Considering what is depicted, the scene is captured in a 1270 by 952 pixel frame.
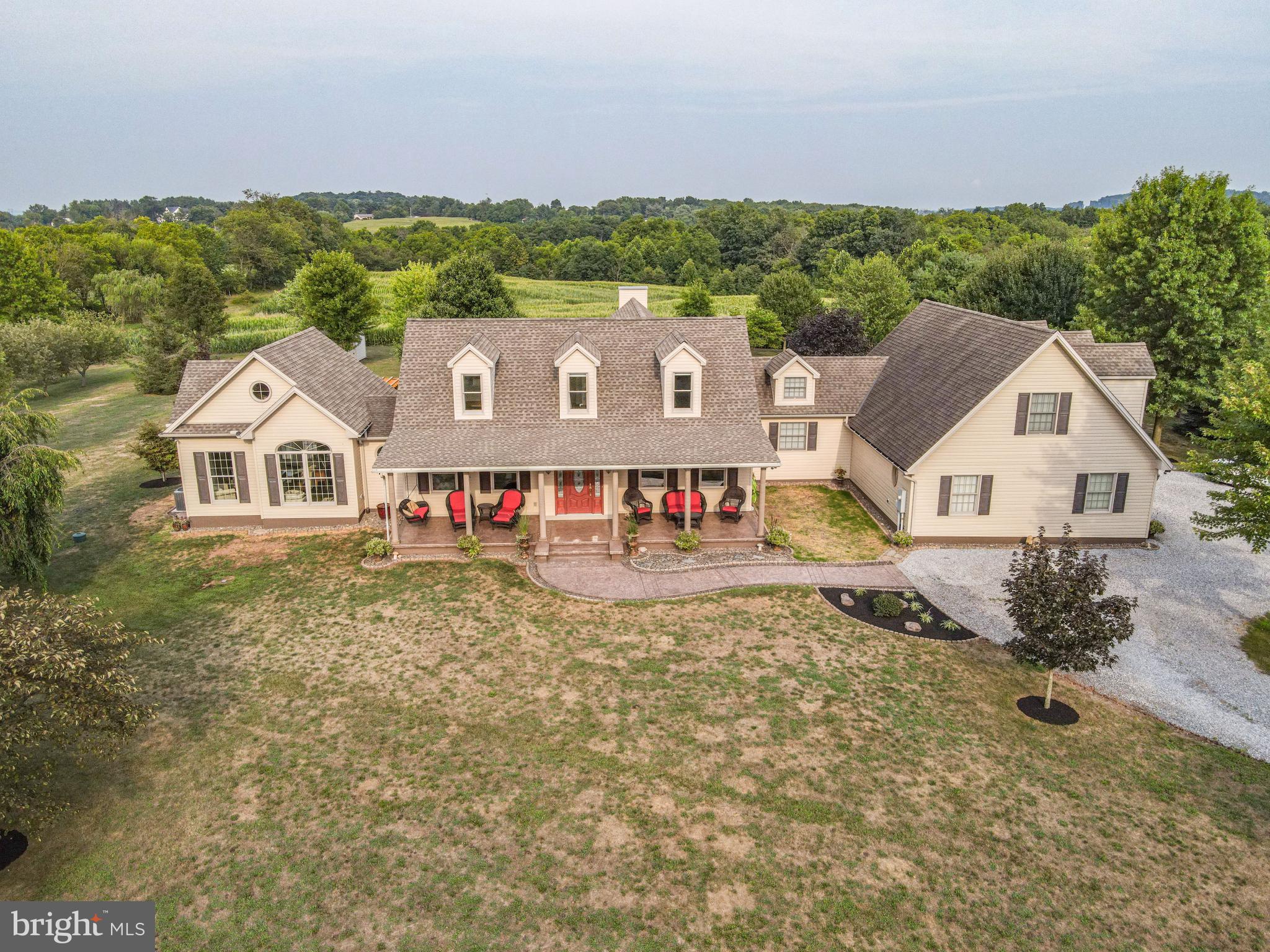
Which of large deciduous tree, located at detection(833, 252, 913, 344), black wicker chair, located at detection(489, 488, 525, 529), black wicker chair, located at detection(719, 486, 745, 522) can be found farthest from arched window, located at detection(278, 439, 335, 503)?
large deciduous tree, located at detection(833, 252, 913, 344)

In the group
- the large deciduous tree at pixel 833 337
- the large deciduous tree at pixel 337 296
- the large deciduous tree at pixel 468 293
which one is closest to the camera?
the large deciduous tree at pixel 833 337

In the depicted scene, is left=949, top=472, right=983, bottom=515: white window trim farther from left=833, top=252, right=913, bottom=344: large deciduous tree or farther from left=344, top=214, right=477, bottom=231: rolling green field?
left=344, top=214, right=477, bottom=231: rolling green field

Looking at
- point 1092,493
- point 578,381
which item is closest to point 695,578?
point 578,381

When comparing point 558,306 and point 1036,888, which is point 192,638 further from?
point 558,306

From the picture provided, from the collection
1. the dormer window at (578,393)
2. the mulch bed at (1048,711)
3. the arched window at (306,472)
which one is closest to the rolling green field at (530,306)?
the arched window at (306,472)

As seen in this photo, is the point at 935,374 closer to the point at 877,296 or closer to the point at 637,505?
the point at 637,505

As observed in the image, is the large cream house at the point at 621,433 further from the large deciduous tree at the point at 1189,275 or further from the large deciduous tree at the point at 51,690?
the large deciduous tree at the point at 51,690
